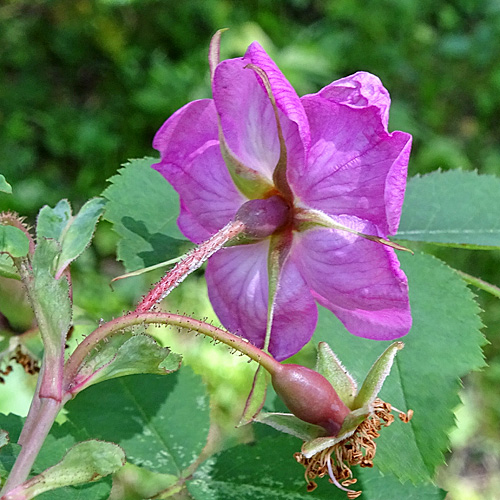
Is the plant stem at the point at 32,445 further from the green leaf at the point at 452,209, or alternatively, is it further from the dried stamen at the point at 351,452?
the green leaf at the point at 452,209

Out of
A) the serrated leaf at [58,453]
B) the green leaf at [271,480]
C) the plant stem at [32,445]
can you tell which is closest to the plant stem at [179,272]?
the plant stem at [32,445]

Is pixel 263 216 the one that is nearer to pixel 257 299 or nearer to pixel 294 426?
pixel 257 299

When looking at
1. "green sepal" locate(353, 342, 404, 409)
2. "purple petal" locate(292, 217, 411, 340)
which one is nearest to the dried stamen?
"green sepal" locate(353, 342, 404, 409)

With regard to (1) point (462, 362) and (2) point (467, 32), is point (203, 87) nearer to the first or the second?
(2) point (467, 32)

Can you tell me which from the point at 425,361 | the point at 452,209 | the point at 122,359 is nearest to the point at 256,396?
the point at 122,359

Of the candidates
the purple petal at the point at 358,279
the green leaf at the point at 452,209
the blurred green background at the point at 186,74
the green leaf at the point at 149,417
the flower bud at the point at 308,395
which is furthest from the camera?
the blurred green background at the point at 186,74

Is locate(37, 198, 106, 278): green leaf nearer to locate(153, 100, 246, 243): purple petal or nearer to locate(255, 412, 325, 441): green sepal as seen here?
locate(153, 100, 246, 243): purple petal

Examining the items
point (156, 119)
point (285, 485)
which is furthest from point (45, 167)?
point (285, 485)
